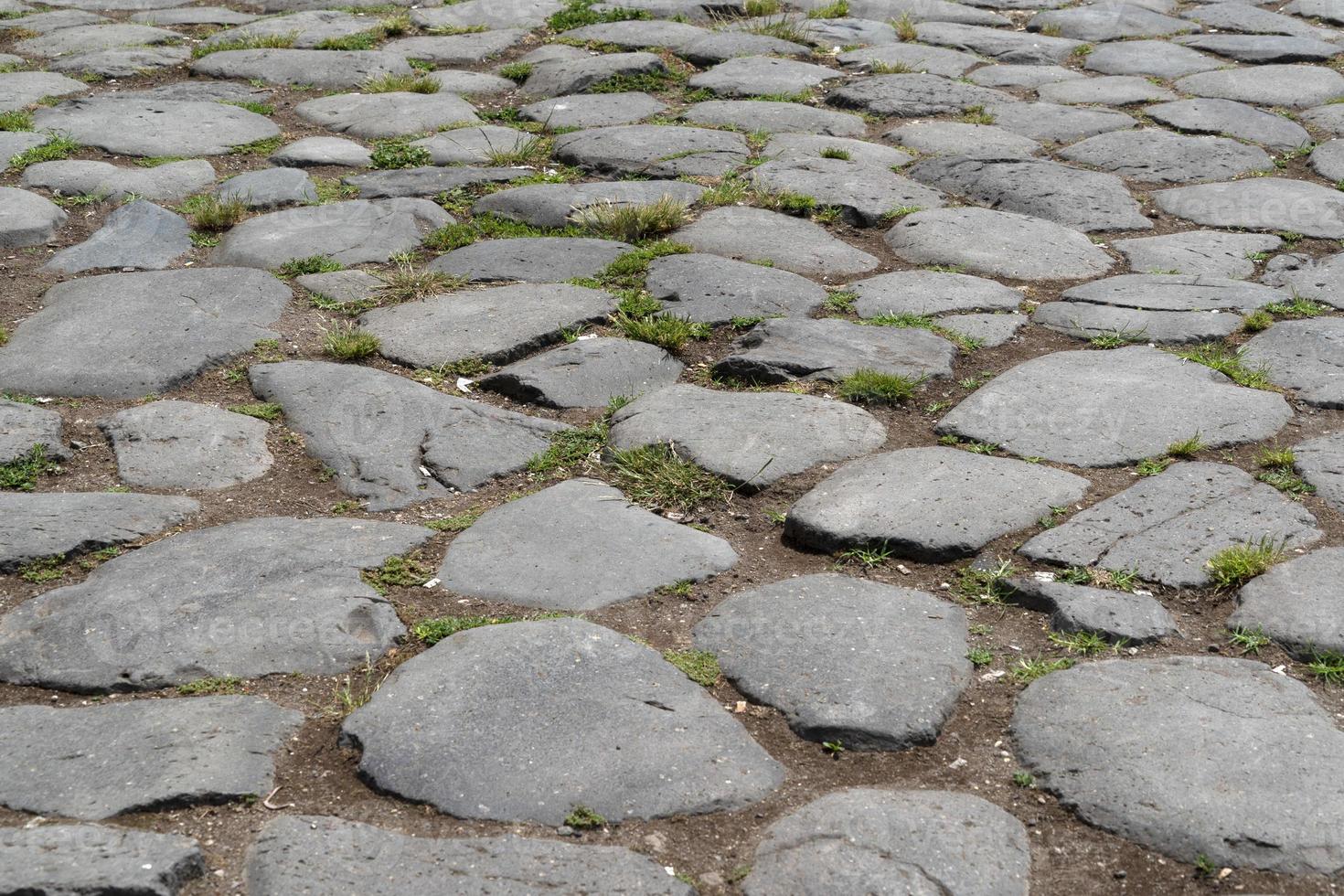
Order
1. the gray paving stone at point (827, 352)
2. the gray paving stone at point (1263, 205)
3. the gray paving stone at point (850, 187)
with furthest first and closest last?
the gray paving stone at point (850, 187), the gray paving stone at point (1263, 205), the gray paving stone at point (827, 352)

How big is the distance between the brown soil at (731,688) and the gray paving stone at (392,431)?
49mm

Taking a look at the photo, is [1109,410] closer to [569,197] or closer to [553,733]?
A: [553,733]

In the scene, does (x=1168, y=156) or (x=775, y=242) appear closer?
(x=775, y=242)

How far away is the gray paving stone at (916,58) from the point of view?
5.78 metres

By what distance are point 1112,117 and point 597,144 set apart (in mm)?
1940

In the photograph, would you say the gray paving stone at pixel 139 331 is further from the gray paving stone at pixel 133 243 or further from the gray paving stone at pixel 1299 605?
the gray paving stone at pixel 1299 605

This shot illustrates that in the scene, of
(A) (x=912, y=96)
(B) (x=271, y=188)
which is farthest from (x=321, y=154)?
(A) (x=912, y=96)

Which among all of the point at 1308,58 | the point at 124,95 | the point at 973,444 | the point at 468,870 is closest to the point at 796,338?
the point at 973,444

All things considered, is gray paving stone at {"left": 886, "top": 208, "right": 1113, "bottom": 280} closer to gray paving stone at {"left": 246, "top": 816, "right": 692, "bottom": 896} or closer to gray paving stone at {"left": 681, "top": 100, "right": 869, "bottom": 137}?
gray paving stone at {"left": 681, "top": 100, "right": 869, "bottom": 137}

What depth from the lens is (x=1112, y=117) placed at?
16.8ft

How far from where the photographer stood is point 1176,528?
8.38 ft

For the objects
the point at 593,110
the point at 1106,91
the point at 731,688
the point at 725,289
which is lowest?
the point at 731,688

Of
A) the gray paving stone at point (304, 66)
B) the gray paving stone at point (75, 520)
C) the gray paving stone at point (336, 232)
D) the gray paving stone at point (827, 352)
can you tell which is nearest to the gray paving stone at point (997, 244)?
the gray paving stone at point (827, 352)

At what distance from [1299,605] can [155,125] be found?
3.98 metres
